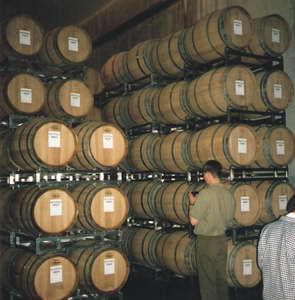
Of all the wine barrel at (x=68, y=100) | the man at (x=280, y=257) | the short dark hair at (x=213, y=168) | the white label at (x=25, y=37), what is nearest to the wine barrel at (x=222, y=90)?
the short dark hair at (x=213, y=168)

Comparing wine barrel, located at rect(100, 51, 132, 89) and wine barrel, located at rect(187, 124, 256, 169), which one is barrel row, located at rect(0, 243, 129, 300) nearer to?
wine barrel, located at rect(187, 124, 256, 169)

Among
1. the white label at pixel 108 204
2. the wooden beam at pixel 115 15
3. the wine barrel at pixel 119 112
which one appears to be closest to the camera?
the white label at pixel 108 204

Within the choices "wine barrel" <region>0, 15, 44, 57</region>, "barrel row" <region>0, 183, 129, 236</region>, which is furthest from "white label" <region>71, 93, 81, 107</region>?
"barrel row" <region>0, 183, 129, 236</region>

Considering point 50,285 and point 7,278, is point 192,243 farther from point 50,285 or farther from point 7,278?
point 7,278

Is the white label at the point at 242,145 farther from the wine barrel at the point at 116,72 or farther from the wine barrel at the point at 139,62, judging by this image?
the wine barrel at the point at 116,72

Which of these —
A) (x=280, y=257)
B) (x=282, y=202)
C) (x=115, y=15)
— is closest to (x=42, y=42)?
(x=282, y=202)

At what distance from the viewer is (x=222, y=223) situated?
19.0 feet

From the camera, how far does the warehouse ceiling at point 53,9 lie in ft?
43.6

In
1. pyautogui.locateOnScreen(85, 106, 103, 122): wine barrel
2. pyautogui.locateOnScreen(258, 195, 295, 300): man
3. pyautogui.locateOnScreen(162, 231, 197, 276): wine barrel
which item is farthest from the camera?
pyautogui.locateOnScreen(85, 106, 103, 122): wine barrel

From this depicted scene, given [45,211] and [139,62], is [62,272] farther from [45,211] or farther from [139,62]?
[139,62]

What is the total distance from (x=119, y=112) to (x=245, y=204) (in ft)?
10.6

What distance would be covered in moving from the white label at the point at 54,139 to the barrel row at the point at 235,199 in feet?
7.00

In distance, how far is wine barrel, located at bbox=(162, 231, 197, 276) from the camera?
23.0ft

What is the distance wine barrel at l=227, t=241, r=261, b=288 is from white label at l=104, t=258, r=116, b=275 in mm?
1592
